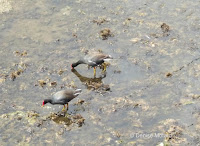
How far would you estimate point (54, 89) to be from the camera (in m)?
11.5

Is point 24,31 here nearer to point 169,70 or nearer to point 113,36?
point 113,36

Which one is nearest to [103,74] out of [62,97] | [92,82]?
[92,82]

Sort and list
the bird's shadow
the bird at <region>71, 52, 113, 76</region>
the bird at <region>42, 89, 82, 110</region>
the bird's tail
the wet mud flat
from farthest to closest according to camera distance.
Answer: the bird at <region>71, 52, 113, 76</region> < the bird's shadow < the bird's tail < the bird at <region>42, 89, 82, 110</region> < the wet mud flat

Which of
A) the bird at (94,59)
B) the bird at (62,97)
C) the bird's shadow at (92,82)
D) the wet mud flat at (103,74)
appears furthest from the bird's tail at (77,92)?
the bird at (94,59)

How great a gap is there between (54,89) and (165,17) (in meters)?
6.39

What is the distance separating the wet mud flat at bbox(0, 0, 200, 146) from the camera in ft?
32.8

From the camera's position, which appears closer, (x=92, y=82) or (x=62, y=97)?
(x=62, y=97)

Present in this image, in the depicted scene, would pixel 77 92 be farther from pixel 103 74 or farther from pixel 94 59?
pixel 103 74

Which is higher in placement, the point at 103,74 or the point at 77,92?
the point at 77,92

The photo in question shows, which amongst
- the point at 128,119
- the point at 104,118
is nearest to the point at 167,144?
the point at 128,119

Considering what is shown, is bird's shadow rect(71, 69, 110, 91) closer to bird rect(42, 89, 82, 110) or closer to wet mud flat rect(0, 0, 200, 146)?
wet mud flat rect(0, 0, 200, 146)

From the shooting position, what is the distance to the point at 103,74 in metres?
12.2

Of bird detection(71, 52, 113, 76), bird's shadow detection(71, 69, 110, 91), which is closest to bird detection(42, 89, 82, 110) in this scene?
bird's shadow detection(71, 69, 110, 91)

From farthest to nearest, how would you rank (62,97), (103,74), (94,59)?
(103,74), (94,59), (62,97)
